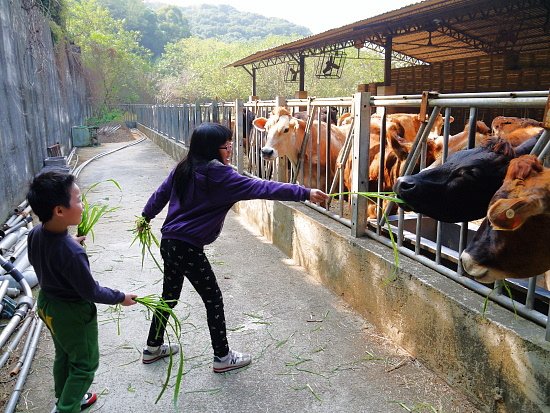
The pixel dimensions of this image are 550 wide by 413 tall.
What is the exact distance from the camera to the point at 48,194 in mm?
2365

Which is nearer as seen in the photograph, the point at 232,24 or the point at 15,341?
the point at 15,341

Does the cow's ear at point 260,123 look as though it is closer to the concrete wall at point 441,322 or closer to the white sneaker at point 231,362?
the concrete wall at point 441,322

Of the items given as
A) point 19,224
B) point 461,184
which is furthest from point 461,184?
point 19,224

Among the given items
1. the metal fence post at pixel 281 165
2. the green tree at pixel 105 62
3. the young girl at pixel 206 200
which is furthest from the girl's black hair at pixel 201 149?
the green tree at pixel 105 62

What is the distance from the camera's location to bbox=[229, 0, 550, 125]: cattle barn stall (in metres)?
11.0

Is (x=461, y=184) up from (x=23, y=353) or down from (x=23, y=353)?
up

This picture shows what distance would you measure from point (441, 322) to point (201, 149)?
6.02ft

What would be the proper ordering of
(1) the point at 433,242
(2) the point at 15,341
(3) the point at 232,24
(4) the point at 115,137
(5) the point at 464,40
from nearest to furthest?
(2) the point at 15,341 → (1) the point at 433,242 → (5) the point at 464,40 → (4) the point at 115,137 → (3) the point at 232,24

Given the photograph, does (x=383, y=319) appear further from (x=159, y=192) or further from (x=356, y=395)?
(x=159, y=192)

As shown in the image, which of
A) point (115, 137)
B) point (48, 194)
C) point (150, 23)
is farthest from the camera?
point (150, 23)

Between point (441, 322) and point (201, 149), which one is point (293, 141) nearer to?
point (201, 149)

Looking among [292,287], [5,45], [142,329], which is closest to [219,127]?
[142,329]

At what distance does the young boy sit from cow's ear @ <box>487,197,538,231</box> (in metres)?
1.75

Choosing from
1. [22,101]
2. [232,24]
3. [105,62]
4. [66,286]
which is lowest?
[66,286]
